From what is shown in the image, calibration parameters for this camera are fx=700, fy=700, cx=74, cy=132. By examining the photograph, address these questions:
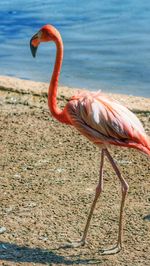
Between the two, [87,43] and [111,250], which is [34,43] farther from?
[87,43]

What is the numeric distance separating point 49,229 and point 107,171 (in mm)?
1120

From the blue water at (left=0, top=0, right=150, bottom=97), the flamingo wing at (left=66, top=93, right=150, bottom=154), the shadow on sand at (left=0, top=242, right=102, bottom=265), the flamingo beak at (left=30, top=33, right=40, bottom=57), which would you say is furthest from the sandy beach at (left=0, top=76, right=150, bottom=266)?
the blue water at (left=0, top=0, right=150, bottom=97)

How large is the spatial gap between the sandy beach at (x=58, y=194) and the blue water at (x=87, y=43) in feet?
6.72

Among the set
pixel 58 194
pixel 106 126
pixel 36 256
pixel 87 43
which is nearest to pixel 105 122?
pixel 106 126

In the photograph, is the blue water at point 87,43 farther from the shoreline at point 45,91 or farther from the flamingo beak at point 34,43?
the flamingo beak at point 34,43

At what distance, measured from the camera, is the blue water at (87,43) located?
9336mm

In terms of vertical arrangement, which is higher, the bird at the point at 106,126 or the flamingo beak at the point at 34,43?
the flamingo beak at the point at 34,43

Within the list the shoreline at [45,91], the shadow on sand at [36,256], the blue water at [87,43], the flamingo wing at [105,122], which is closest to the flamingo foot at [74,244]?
the shadow on sand at [36,256]

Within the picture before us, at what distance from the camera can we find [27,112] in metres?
7.18

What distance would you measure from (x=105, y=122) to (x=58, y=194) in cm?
110

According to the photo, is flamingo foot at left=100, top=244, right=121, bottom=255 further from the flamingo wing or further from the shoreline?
the shoreline

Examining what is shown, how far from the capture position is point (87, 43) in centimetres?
1090

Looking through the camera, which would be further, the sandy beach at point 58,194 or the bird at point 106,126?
the sandy beach at point 58,194

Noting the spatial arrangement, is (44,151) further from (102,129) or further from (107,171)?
(102,129)
